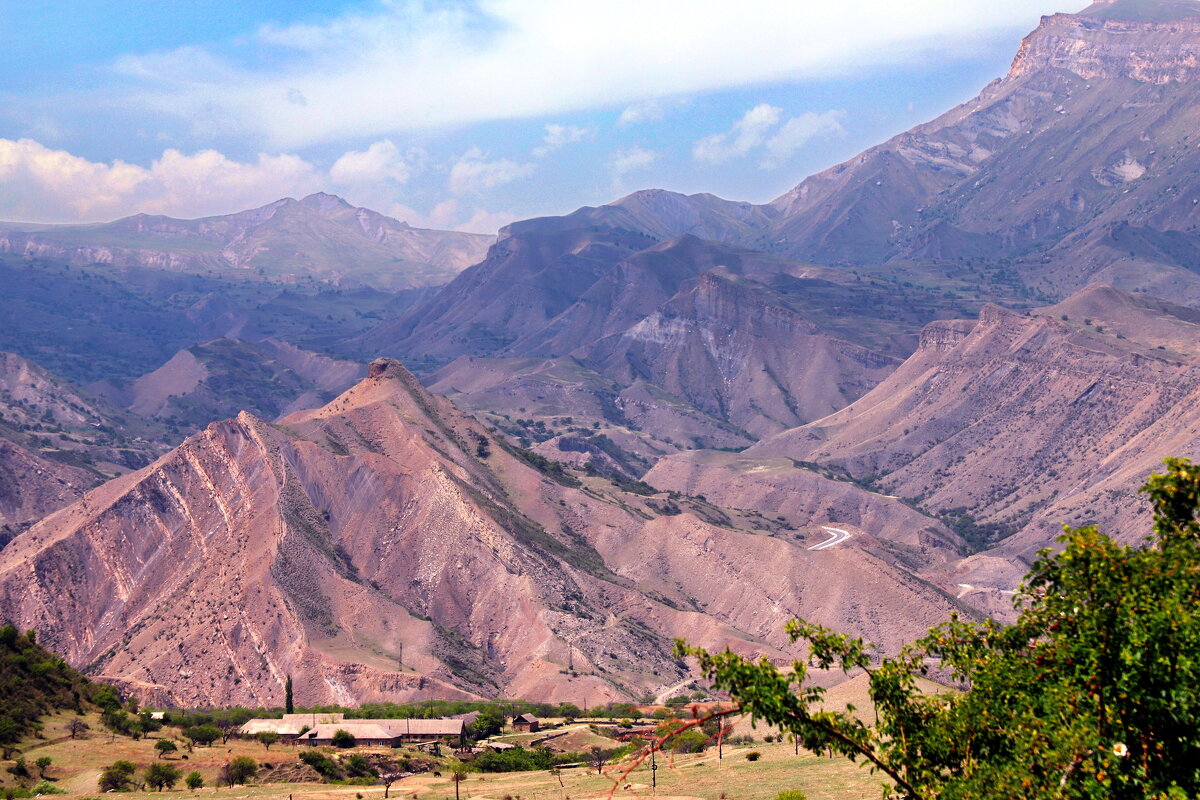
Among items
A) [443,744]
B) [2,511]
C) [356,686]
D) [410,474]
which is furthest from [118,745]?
[2,511]

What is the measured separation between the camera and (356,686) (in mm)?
107500

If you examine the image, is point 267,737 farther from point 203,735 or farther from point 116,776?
point 116,776

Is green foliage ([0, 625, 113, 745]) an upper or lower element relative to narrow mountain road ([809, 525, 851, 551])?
upper

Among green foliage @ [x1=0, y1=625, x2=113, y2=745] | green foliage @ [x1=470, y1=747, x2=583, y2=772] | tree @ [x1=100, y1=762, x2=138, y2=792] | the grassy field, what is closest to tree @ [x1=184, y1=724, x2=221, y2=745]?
the grassy field

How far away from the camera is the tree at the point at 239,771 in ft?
220

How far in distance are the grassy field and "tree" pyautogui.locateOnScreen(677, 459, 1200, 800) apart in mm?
21740

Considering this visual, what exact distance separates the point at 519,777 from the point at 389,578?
66736mm

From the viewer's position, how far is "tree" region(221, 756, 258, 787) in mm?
67000

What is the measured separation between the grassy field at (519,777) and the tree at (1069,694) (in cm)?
2174

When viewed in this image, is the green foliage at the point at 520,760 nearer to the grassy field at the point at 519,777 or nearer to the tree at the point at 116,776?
the grassy field at the point at 519,777

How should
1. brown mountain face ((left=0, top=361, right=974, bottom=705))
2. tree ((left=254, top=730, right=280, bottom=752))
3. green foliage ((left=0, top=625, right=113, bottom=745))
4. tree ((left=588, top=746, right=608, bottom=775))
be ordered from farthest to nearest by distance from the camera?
brown mountain face ((left=0, top=361, right=974, bottom=705)) < tree ((left=254, top=730, right=280, bottom=752)) < tree ((left=588, top=746, right=608, bottom=775)) < green foliage ((left=0, top=625, right=113, bottom=745))

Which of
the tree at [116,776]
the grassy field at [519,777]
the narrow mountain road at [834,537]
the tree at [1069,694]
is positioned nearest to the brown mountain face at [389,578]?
the narrow mountain road at [834,537]

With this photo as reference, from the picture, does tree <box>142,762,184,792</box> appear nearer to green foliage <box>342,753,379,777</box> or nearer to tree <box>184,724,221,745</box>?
green foliage <box>342,753,379,777</box>

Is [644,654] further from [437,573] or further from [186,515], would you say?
[186,515]
